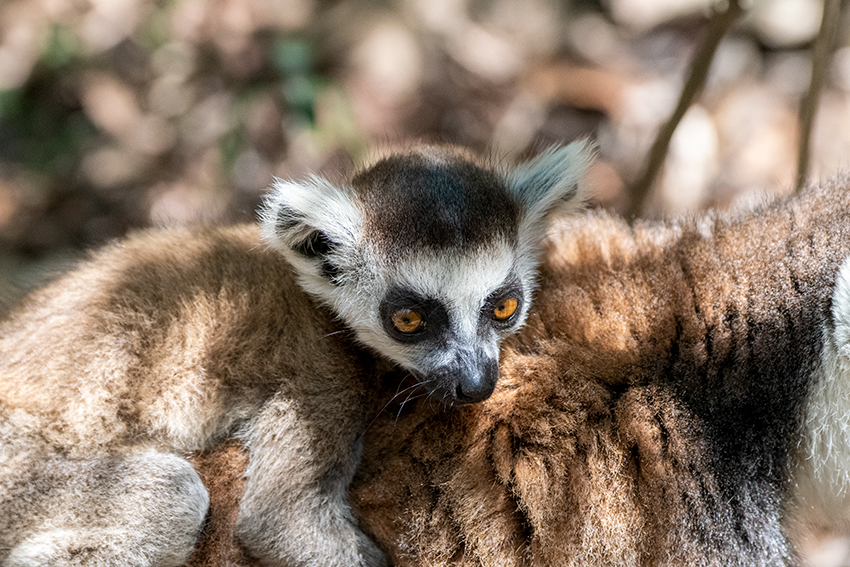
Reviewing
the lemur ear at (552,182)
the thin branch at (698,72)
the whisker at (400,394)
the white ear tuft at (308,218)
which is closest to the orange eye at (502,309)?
the whisker at (400,394)

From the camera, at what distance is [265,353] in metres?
2.81

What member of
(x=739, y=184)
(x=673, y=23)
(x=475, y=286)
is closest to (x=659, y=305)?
(x=475, y=286)

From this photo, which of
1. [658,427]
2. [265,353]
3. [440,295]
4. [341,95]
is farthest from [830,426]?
[341,95]

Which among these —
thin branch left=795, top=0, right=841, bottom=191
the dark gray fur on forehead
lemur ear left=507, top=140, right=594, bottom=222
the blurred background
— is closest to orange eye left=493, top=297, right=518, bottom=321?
the dark gray fur on forehead

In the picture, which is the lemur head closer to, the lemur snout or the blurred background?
the lemur snout

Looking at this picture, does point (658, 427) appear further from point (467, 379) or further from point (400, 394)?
point (400, 394)

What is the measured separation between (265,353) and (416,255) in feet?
2.44

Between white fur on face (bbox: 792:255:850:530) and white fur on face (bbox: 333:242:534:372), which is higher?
white fur on face (bbox: 333:242:534:372)

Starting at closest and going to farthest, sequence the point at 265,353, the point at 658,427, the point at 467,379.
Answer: the point at 658,427
the point at 467,379
the point at 265,353

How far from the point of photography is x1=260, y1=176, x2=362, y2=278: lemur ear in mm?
2938

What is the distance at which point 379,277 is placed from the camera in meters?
2.96

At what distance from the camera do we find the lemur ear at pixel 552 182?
319 centimetres

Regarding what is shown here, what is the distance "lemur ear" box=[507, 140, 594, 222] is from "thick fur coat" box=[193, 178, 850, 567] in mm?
548

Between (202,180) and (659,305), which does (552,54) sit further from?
(659,305)
